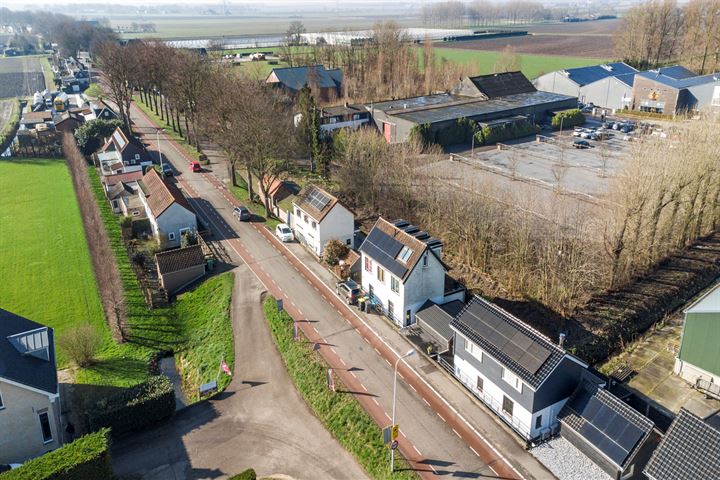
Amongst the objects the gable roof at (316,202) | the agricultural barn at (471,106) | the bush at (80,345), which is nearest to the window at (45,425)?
the bush at (80,345)

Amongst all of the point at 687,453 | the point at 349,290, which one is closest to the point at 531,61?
the point at 349,290

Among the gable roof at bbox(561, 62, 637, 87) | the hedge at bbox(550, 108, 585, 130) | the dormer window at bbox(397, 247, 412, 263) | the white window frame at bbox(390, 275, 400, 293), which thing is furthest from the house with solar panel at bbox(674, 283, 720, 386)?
the gable roof at bbox(561, 62, 637, 87)

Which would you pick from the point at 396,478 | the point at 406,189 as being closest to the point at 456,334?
the point at 396,478

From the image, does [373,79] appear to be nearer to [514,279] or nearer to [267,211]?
[267,211]

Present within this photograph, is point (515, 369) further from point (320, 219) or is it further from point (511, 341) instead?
point (320, 219)

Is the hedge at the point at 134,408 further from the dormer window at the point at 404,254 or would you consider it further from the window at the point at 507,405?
the window at the point at 507,405

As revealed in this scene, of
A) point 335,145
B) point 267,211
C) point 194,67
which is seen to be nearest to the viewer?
point 267,211

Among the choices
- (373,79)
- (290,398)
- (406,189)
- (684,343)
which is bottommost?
(290,398)
